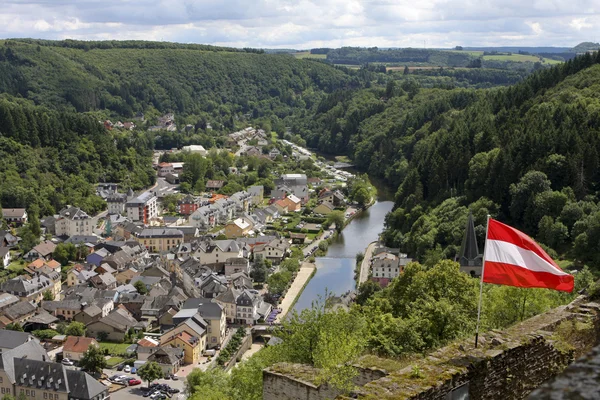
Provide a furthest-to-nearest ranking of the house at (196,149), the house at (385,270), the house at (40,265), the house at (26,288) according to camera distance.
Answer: the house at (196,149) < the house at (40,265) < the house at (385,270) < the house at (26,288)

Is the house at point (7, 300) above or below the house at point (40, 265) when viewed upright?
above

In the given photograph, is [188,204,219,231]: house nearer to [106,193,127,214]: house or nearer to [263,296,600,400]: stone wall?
[106,193,127,214]: house

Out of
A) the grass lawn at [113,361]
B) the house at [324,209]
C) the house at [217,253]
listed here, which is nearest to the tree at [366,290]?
the grass lawn at [113,361]

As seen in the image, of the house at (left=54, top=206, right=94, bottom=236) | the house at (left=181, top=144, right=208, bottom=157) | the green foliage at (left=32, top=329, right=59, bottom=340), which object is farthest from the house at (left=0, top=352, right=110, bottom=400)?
the house at (left=181, top=144, right=208, bottom=157)

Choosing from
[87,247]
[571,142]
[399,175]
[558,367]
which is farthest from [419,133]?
[558,367]

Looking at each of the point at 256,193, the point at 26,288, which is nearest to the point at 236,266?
the point at 26,288

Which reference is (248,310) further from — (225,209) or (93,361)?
(225,209)

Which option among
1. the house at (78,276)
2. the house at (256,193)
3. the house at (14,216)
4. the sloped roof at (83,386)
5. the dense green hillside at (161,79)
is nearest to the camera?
the sloped roof at (83,386)

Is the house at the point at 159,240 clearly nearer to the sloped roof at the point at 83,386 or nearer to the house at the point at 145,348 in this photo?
the house at the point at 145,348
